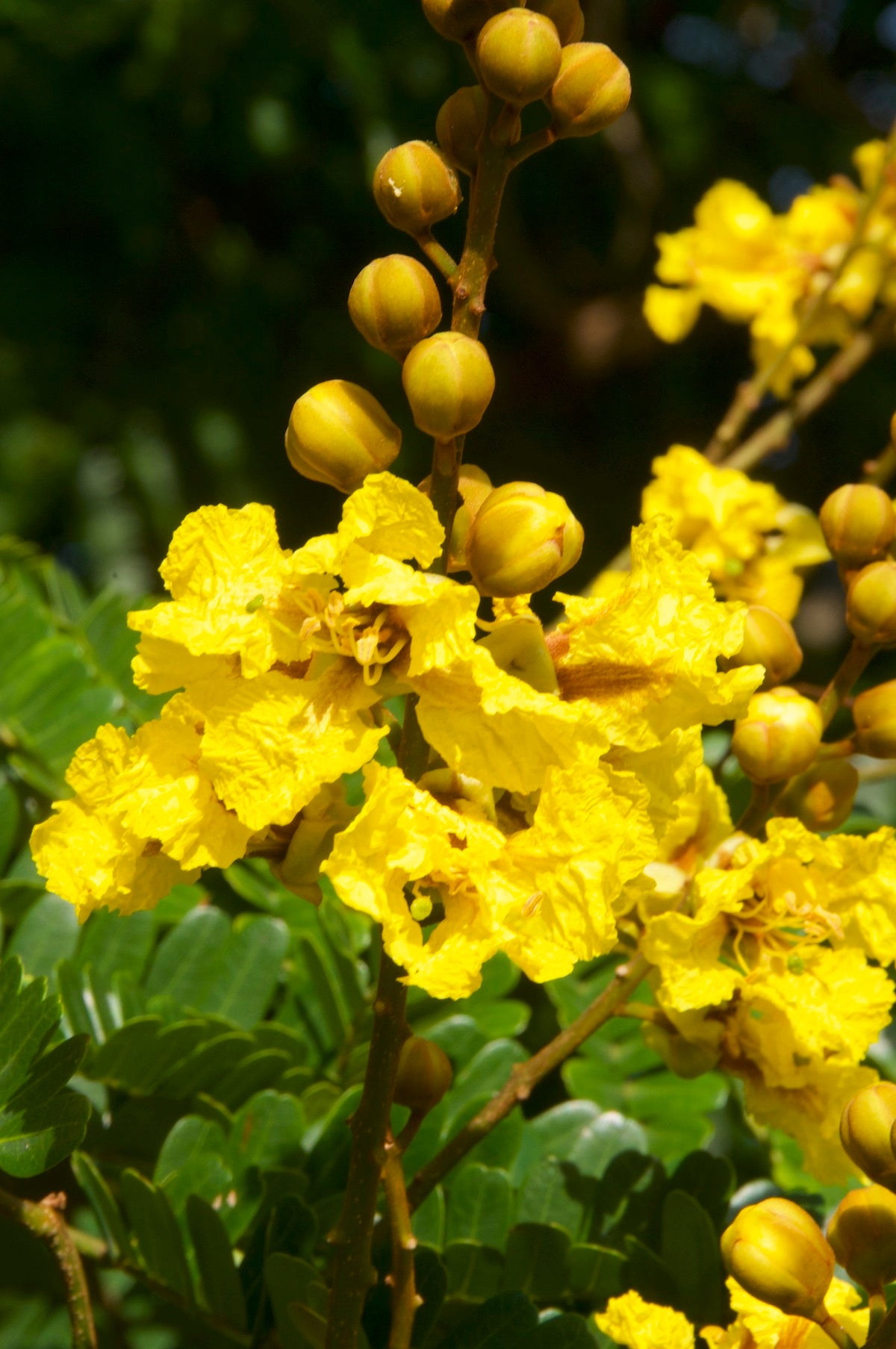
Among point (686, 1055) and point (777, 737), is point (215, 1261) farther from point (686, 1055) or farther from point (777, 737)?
point (777, 737)

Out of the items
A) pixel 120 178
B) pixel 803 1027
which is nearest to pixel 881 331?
pixel 803 1027

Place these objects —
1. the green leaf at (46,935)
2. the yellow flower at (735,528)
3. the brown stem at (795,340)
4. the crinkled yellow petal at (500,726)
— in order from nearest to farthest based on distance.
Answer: the crinkled yellow petal at (500,726), the green leaf at (46,935), the yellow flower at (735,528), the brown stem at (795,340)

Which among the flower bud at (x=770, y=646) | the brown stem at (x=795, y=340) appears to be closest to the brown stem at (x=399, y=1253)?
the flower bud at (x=770, y=646)

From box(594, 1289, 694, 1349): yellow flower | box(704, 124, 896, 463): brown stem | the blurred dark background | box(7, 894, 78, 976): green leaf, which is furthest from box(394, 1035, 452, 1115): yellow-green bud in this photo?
the blurred dark background

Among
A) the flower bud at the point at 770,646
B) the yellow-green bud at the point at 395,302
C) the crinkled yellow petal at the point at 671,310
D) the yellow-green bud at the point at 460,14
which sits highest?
the yellow-green bud at the point at 460,14

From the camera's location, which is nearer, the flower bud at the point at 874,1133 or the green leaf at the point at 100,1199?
the flower bud at the point at 874,1133

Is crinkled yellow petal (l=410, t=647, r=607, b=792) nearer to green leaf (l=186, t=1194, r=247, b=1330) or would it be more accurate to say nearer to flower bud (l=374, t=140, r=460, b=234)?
flower bud (l=374, t=140, r=460, b=234)

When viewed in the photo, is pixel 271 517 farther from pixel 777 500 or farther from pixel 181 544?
pixel 777 500

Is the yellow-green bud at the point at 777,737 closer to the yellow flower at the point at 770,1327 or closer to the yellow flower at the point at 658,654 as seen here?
the yellow flower at the point at 658,654
